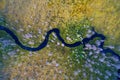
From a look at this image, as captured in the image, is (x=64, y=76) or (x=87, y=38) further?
(x=87, y=38)

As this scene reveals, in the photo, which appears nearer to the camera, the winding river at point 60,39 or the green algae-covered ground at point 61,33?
the green algae-covered ground at point 61,33

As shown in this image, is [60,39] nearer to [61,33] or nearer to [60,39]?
[60,39]

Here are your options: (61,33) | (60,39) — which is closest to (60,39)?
(60,39)

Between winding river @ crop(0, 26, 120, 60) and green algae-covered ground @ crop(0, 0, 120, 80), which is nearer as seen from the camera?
green algae-covered ground @ crop(0, 0, 120, 80)

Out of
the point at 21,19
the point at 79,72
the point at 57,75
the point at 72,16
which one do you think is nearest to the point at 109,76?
the point at 79,72

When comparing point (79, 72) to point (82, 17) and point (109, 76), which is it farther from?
point (82, 17)

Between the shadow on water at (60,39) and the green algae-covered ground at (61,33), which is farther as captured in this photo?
the shadow on water at (60,39)

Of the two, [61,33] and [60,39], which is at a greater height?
[61,33]

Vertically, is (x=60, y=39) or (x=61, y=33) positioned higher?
(x=61, y=33)
